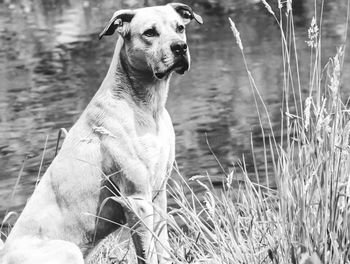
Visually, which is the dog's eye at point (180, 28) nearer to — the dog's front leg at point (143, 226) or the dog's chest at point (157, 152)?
the dog's chest at point (157, 152)

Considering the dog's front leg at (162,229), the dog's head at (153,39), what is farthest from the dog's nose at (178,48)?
the dog's front leg at (162,229)

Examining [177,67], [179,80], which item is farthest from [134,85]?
[179,80]

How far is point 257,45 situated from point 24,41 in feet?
17.4

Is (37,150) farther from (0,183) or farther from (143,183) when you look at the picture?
(143,183)

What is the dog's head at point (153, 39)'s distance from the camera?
470 centimetres

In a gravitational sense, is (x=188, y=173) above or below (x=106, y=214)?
below

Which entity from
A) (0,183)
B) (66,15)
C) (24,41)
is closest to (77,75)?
(24,41)

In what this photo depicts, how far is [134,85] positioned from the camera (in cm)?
484

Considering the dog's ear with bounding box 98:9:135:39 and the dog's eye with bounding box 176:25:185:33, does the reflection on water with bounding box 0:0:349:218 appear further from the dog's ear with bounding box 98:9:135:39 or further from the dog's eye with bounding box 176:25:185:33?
the dog's eye with bounding box 176:25:185:33

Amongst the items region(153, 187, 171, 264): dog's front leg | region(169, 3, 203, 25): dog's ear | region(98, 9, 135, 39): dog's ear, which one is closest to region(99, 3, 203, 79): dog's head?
region(98, 9, 135, 39): dog's ear

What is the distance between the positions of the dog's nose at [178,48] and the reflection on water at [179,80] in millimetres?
2583

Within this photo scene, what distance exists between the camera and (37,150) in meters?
10.4

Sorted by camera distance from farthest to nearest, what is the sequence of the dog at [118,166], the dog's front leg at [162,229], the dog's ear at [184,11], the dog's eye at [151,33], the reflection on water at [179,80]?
the reflection on water at [179,80]
the dog's ear at [184,11]
the dog's eye at [151,33]
the dog at [118,166]
the dog's front leg at [162,229]

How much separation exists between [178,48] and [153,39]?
0.47 ft
